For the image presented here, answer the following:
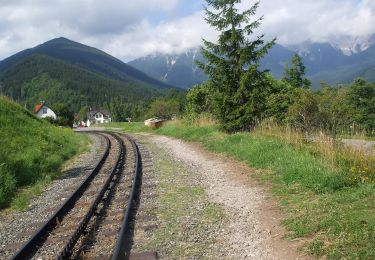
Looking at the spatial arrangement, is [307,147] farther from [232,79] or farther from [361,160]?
[232,79]

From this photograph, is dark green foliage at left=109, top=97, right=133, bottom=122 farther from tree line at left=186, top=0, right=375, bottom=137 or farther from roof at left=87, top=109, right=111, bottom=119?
tree line at left=186, top=0, right=375, bottom=137

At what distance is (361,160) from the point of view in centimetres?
910

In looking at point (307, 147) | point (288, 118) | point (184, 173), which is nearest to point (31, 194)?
point (184, 173)

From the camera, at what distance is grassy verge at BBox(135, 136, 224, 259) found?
6395 mm

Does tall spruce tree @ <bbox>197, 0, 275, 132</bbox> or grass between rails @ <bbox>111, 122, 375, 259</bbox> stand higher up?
tall spruce tree @ <bbox>197, 0, 275, 132</bbox>

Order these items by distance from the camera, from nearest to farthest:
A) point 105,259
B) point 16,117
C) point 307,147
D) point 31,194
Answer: point 105,259
point 31,194
point 307,147
point 16,117

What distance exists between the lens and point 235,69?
19.9m

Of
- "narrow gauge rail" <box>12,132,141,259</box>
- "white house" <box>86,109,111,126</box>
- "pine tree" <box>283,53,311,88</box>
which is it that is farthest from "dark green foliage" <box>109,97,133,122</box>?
"narrow gauge rail" <box>12,132,141,259</box>

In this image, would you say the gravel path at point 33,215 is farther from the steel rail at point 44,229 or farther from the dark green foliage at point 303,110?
the dark green foliage at point 303,110

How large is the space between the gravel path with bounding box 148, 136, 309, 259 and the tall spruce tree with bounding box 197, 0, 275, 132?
237 inches

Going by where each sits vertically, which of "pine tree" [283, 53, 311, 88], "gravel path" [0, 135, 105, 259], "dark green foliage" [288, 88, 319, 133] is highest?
"pine tree" [283, 53, 311, 88]

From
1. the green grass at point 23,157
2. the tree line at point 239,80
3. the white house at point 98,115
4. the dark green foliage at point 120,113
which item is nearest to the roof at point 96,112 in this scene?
the white house at point 98,115

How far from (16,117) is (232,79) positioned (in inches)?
453

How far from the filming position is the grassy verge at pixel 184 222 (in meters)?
6.39
